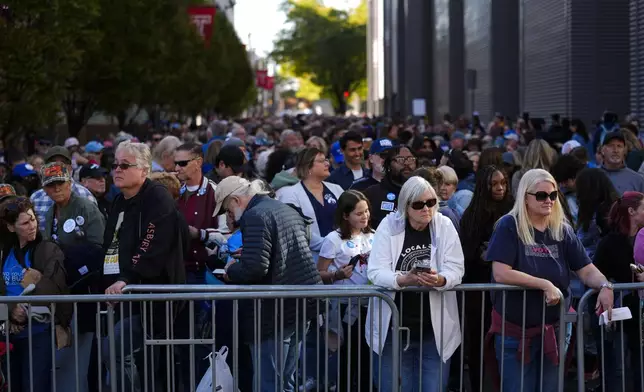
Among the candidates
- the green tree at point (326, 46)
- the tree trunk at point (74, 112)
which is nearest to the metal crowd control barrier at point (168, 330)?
the tree trunk at point (74, 112)

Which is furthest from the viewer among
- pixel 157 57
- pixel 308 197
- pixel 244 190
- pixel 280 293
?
pixel 157 57

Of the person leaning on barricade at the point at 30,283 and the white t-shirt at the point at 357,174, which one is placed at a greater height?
the white t-shirt at the point at 357,174

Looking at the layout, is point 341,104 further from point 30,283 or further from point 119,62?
point 30,283

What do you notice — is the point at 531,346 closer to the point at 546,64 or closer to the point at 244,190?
the point at 244,190

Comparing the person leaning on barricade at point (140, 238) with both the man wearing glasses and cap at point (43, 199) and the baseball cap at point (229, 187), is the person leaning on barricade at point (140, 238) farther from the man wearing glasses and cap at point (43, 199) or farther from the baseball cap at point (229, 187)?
the man wearing glasses and cap at point (43, 199)

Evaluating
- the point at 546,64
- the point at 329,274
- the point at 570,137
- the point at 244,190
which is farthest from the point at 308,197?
the point at 546,64

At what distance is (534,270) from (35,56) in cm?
1337

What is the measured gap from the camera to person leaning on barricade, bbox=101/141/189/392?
24.3 feet

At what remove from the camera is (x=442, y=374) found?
22.9 ft

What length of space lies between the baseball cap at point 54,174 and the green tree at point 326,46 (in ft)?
345

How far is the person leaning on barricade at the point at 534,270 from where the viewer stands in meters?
6.79

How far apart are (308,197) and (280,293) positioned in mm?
3055

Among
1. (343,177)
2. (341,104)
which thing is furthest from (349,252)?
(341,104)

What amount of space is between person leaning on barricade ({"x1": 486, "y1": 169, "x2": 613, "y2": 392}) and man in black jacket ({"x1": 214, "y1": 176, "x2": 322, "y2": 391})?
48.1 inches
